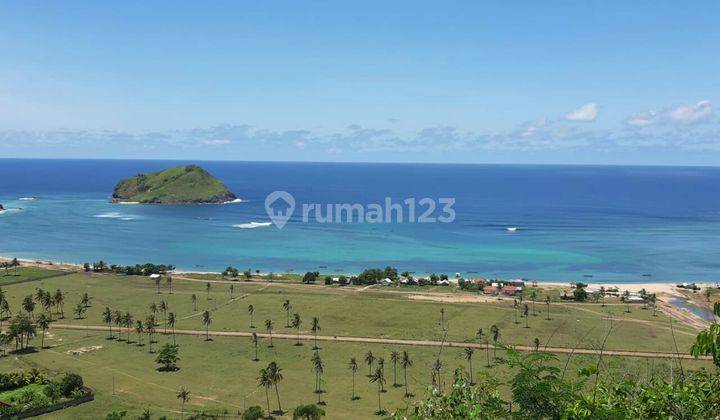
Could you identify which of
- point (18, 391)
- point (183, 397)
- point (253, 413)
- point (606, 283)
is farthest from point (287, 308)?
point (606, 283)

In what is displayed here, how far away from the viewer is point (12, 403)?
43.9m

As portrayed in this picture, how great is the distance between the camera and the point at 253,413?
42.0 metres

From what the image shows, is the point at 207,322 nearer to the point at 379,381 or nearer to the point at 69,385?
the point at 69,385

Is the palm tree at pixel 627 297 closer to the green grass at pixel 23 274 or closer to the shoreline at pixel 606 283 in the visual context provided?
the shoreline at pixel 606 283

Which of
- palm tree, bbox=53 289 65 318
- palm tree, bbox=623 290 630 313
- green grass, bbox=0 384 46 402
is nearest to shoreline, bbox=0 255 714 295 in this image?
palm tree, bbox=623 290 630 313

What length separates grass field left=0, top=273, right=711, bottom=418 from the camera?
4797 cm

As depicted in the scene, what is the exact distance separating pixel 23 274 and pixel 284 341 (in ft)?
204

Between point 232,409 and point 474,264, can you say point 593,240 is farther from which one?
point 232,409

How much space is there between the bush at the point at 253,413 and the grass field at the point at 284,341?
125 inches

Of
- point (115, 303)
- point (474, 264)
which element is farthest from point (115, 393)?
point (474, 264)

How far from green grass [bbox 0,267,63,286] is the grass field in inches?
152

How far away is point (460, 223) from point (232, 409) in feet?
451

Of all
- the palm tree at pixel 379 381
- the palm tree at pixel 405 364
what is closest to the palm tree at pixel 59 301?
the palm tree at pixel 379 381

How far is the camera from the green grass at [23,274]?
9231 centimetres
